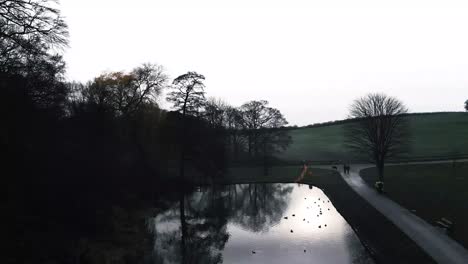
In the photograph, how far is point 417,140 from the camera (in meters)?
107

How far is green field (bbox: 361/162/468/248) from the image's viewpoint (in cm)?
3012

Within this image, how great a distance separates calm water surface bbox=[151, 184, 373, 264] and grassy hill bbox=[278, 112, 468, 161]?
44.1m

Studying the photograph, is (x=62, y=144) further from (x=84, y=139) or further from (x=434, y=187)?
(x=434, y=187)

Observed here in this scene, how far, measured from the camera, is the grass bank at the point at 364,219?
77.6 feet

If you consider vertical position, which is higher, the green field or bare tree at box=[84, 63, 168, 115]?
bare tree at box=[84, 63, 168, 115]

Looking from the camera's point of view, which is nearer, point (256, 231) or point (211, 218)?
point (256, 231)

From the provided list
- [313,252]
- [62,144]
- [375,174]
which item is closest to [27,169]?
[62,144]

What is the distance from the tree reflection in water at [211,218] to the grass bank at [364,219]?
553 cm

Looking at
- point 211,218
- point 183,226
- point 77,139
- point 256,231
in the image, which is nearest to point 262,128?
point 211,218

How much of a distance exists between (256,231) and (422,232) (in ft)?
42.9

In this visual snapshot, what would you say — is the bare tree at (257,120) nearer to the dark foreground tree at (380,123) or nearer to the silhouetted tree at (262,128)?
the silhouetted tree at (262,128)

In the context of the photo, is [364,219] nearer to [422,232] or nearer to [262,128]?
[422,232]

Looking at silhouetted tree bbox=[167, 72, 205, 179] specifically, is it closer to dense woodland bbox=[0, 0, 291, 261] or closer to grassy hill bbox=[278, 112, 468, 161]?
dense woodland bbox=[0, 0, 291, 261]

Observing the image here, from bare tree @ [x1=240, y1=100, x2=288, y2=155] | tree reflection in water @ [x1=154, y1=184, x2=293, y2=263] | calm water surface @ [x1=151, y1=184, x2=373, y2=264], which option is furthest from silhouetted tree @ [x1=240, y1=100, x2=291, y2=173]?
calm water surface @ [x1=151, y1=184, x2=373, y2=264]
